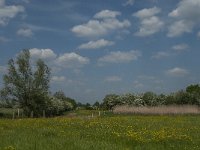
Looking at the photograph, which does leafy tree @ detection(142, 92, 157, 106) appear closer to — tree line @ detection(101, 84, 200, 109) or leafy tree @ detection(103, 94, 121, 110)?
tree line @ detection(101, 84, 200, 109)

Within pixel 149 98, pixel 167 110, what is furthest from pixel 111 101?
pixel 167 110

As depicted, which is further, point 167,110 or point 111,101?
point 111,101

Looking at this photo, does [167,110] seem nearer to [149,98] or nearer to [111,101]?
[149,98]

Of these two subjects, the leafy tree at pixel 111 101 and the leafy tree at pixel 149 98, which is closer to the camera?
the leafy tree at pixel 149 98

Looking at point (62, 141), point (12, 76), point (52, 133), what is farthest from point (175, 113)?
point (62, 141)

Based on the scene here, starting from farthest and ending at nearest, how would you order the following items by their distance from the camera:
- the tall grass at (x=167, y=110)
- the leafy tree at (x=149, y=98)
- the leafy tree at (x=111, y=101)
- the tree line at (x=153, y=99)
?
the leafy tree at (x=111, y=101) < the leafy tree at (x=149, y=98) < the tree line at (x=153, y=99) < the tall grass at (x=167, y=110)

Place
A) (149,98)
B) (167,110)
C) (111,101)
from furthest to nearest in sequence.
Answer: (111,101) → (149,98) → (167,110)

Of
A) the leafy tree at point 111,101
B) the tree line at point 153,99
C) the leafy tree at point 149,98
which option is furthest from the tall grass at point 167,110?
the leafy tree at point 111,101

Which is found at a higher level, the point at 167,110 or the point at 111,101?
the point at 111,101

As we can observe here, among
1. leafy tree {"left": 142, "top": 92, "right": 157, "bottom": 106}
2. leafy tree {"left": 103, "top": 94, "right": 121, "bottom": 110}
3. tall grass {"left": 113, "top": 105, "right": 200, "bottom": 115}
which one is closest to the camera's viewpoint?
tall grass {"left": 113, "top": 105, "right": 200, "bottom": 115}

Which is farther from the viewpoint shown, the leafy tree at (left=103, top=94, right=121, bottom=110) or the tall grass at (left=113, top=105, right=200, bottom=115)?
the leafy tree at (left=103, top=94, right=121, bottom=110)

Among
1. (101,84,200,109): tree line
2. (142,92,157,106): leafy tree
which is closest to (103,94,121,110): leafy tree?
(101,84,200,109): tree line

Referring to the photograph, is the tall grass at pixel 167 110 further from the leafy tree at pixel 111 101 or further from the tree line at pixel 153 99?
the leafy tree at pixel 111 101

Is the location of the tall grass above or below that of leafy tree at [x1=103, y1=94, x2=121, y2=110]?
below
